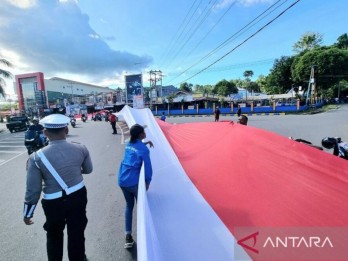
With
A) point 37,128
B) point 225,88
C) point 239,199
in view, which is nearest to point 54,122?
point 239,199

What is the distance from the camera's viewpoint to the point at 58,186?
2.37m

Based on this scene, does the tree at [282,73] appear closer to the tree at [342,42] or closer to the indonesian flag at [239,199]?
the tree at [342,42]

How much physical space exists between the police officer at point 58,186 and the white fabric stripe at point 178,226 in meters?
0.73

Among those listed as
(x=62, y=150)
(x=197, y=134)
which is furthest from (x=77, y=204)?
(x=197, y=134)

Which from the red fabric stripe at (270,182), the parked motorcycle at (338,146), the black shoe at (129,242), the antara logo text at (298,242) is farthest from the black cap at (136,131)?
the parked motorcycle at (338,146)

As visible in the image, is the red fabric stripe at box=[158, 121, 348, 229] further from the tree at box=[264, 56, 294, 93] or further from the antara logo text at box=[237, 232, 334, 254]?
the tree at box=[264, 56, 294, 93]

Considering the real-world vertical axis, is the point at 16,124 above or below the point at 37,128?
Answer: below

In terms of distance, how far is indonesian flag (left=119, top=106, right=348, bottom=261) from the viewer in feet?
8.24

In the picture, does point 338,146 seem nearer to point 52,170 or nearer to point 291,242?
point 291,242

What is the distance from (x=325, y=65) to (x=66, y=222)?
170ft

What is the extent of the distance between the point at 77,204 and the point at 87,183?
3739mm

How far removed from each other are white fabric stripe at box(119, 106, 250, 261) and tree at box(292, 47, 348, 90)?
4824cm

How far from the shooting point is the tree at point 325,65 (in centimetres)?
4269

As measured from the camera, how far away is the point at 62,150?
2387 millimetres
